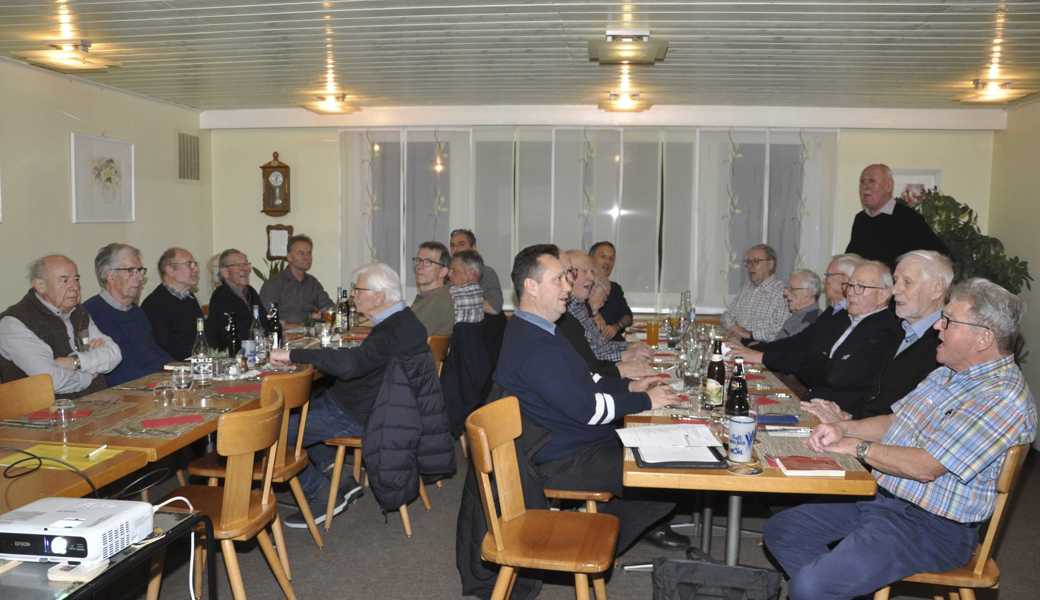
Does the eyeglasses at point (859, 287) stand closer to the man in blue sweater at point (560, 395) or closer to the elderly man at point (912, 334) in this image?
the elderly man at point (912, 334)

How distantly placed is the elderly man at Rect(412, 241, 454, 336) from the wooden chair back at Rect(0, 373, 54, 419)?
2456 mm

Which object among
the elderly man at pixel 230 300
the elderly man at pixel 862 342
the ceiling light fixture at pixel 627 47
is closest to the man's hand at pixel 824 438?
the elderly man at pixel 862 342

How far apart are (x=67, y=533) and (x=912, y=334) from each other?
309 centimetres

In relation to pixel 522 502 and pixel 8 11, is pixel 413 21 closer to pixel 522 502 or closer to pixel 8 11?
pixel 8 11

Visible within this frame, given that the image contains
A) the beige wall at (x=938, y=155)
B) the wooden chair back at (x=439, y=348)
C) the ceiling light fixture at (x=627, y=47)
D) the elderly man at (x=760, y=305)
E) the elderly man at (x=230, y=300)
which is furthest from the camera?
the beige wall at (x=938, y=155)

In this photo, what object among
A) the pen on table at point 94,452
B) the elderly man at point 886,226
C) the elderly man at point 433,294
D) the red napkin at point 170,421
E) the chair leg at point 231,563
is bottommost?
the chair leg at point 231,563

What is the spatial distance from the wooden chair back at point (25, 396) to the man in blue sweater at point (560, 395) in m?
1.87

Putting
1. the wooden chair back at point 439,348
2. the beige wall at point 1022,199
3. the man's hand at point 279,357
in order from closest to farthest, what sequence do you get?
1. the man's hand at point 279,357
2. the wooden chair back at point 439,348
3. the beige wall at point 1022,199

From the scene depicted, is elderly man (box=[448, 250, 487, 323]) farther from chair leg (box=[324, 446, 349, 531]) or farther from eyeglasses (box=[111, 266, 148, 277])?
eyeglasses (box=[111, 266, 148, 277])

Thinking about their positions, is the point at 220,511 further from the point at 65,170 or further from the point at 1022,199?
the point at 1022,199

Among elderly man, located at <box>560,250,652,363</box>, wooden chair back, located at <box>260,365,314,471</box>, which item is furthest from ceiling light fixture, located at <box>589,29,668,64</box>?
wooden chair back, located at <box>260,365,314,471</box>

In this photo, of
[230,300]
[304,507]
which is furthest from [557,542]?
[230,300]

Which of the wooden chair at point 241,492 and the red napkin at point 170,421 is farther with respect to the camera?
the red napkin at point 170,421

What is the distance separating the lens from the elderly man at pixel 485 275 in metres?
7.03
